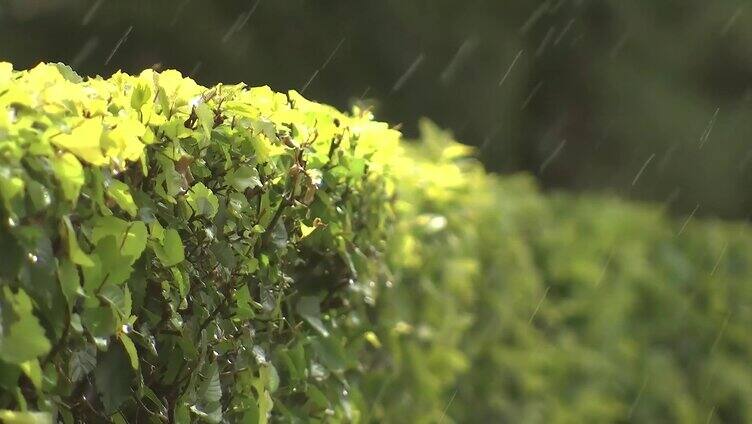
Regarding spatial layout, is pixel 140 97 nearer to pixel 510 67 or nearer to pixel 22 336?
pixel 22 336

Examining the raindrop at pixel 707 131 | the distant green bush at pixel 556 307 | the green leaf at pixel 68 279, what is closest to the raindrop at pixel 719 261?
the distant green bush at pixel 556 307

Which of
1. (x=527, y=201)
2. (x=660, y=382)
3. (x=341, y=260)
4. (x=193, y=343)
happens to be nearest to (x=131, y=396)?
(x=193, y=343)

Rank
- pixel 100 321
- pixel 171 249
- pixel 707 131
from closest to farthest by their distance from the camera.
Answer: pixel 100 321
pixel 171 249
pixel 707 131

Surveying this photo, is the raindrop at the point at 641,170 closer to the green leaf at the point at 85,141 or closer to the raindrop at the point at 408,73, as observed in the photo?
the raindrop at the point at 408,73

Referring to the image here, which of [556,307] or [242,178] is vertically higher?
[242,178]

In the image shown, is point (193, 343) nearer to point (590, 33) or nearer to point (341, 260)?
point (341, 260)

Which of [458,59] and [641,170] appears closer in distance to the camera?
[458,59]

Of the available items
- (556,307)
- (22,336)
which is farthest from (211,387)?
(556,307)

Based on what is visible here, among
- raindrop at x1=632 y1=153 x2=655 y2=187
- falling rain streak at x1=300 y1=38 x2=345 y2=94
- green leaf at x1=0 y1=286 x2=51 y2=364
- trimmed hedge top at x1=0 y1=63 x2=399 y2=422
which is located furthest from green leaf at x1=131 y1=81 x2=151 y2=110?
raindrop at x1=632 y1=153 x2=655 y2=187
